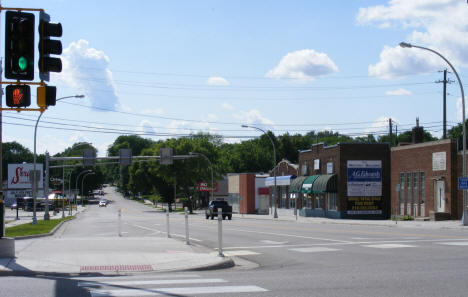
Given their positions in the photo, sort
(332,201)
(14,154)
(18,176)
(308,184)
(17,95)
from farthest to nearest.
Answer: (14,154)
(18,176)
(308,184)
(332,201)
(17,95)

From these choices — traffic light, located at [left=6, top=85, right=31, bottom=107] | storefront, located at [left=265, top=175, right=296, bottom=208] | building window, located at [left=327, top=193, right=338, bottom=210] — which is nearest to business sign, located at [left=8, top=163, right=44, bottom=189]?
storefront, located at [left=265, top=175, right=296, bottom=208]

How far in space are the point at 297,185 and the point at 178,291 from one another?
Result: 52.3m

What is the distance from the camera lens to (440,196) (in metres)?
41.0

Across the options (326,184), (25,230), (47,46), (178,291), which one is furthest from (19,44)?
(326,184)

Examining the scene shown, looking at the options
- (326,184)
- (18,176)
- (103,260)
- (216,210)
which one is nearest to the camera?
Result: (103,260)

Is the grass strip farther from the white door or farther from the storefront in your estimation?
the storefront

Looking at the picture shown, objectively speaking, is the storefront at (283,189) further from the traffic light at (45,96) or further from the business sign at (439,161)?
the traffic light at (45,96)

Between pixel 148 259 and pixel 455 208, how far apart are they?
30.4 meters

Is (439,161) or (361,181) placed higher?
(439,161)

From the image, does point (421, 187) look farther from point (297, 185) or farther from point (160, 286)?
point (160, 286)

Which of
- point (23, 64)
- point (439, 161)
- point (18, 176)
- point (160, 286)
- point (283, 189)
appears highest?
point (23, 64)

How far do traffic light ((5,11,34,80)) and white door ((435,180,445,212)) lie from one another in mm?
34243

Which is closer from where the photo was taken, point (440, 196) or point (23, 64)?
point (23, 64)

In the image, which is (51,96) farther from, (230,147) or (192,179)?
(230,147)
